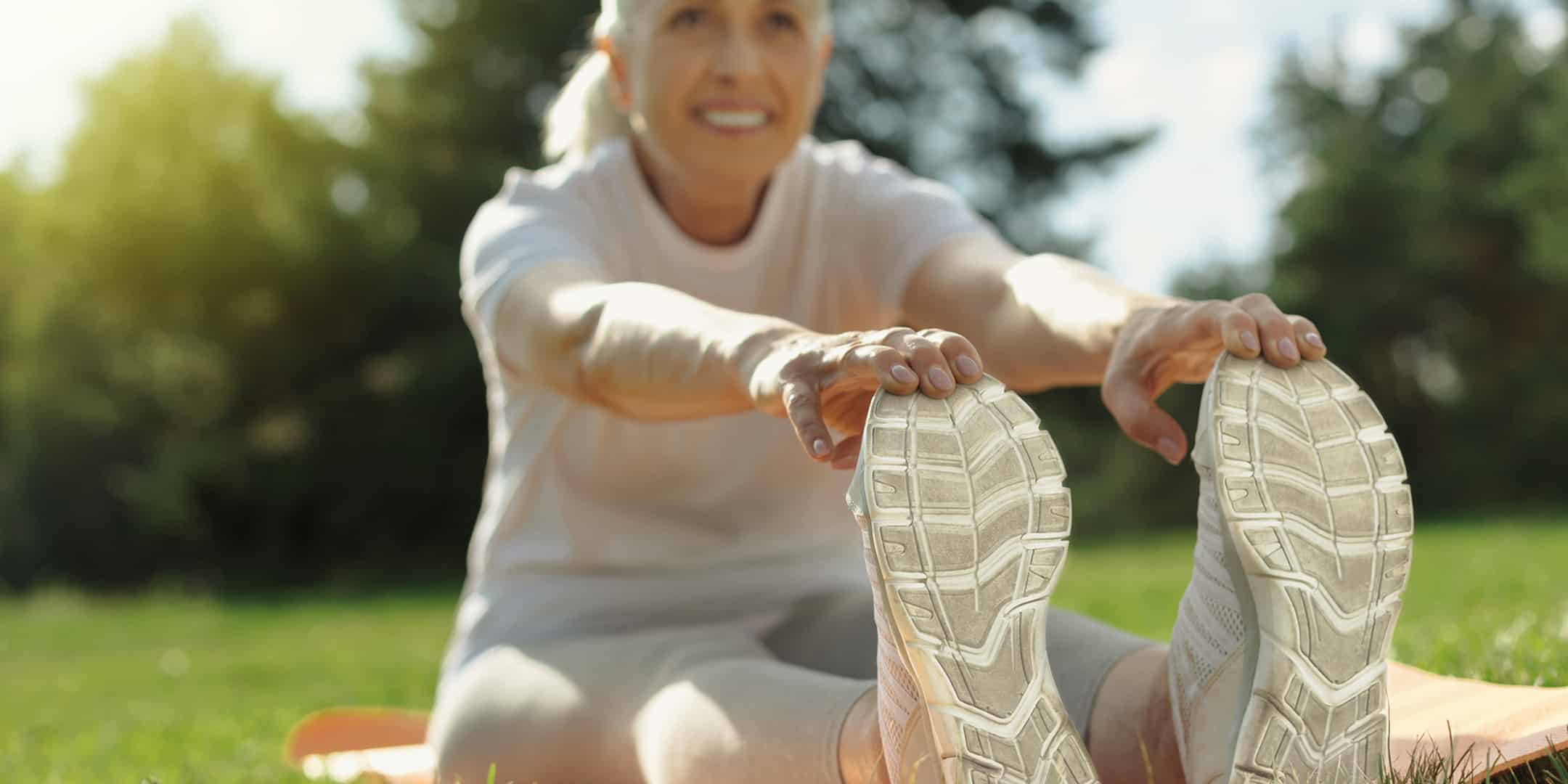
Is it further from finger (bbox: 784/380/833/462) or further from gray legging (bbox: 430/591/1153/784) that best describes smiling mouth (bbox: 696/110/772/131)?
finger (bbox: 784/380/833/462)

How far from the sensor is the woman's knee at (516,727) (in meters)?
1.75

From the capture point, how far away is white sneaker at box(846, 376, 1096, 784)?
3.96 feet

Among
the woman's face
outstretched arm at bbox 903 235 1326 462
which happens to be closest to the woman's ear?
the woman's face

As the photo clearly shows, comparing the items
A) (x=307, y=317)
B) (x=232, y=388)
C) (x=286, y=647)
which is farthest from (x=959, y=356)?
(x=232, y=388)

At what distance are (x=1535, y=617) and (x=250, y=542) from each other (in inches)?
425

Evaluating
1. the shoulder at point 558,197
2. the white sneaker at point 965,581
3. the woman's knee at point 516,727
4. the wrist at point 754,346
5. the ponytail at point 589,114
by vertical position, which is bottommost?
the woman's knee at point 516,727

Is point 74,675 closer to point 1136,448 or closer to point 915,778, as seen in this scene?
point 915,778

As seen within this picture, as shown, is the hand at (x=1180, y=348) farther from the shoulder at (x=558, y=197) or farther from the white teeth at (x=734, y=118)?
the shoulder at (x=558, y=197)

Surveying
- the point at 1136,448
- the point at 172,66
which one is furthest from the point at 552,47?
the point at 1136,448

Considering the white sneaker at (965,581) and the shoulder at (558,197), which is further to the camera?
the shoulder at (558,197)

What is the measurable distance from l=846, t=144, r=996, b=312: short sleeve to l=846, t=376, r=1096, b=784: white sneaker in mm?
864

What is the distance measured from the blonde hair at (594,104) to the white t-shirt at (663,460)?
149 mm

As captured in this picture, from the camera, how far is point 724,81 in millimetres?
1955

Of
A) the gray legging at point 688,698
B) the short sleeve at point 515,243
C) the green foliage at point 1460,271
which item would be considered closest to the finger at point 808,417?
the gray legging at point 688,698
